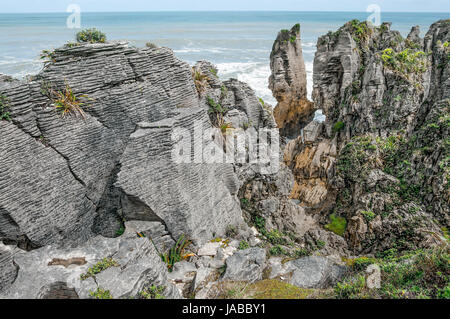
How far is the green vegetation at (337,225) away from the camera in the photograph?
55.9 ft

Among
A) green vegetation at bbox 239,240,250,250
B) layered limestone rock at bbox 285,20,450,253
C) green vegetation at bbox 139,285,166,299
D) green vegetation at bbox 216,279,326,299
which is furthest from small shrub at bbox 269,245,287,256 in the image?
green vegetation at bbox 139,285,166,299

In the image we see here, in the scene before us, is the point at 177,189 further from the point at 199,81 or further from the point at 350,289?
the point at 350,289

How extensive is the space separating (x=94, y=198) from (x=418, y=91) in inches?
739

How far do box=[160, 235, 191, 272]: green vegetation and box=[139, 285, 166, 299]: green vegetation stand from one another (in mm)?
2542

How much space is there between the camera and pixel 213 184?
12555mm

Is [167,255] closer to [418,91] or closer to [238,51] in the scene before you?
[418,91]

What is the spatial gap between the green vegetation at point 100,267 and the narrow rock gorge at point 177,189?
0.03 m

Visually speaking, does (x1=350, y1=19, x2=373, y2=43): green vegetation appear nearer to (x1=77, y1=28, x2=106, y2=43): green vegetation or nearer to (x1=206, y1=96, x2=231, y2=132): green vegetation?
(x1=206, y1=96, x2=231, y2=132): green vegetation

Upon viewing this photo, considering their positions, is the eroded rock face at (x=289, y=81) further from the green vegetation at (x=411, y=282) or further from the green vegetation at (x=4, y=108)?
the green vegetation at (x=4, y=108)

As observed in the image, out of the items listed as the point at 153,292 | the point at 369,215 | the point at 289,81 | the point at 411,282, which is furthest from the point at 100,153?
the point at 289,81

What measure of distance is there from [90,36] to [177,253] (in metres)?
8.46

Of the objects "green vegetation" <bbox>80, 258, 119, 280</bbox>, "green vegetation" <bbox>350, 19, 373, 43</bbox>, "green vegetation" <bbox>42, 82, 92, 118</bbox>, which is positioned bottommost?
"green vegetation" <bbox>80, 258, 119, 280</bbox>

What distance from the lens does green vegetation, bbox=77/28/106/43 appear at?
1127 centimetres

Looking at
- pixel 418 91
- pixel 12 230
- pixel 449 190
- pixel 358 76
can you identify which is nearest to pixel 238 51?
pixel 358 76
